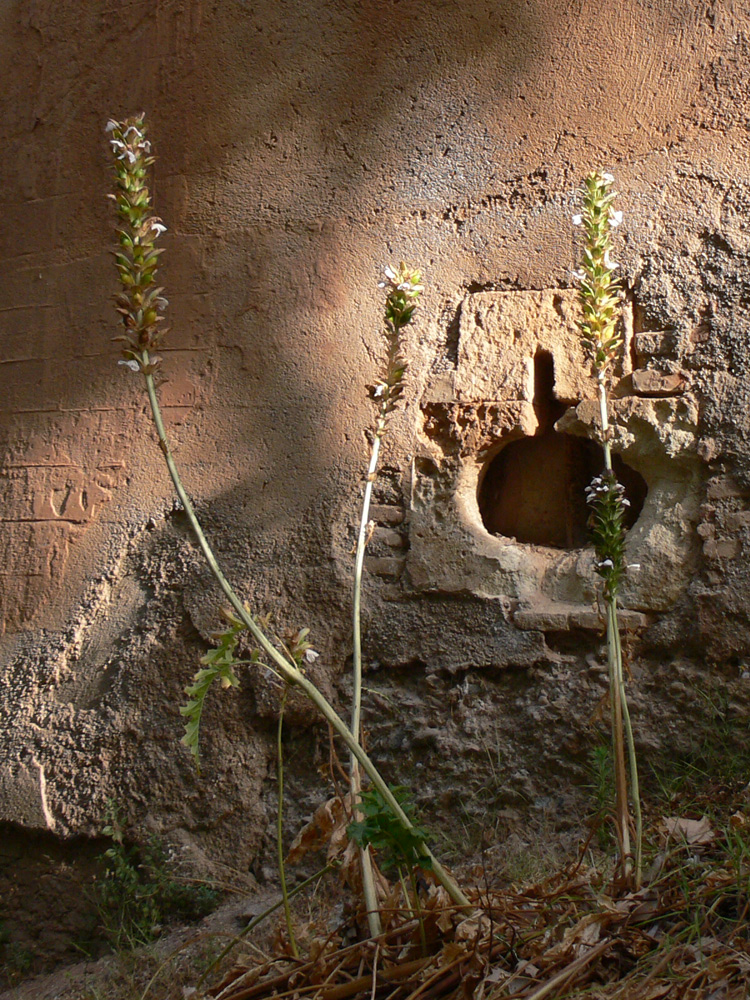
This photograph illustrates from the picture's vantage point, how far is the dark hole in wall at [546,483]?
2822mm

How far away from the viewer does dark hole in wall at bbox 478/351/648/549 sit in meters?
2.82

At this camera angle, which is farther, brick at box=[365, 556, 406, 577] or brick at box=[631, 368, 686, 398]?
brick at box=[365, 556, 406, 577]

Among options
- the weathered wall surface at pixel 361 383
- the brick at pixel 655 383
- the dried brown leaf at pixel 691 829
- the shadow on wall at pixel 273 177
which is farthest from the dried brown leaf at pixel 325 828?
the brick at pixel 655 383

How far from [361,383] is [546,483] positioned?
678 millimetres

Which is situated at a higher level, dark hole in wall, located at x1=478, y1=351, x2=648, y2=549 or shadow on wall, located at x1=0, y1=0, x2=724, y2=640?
shadow on wall, located at x1=0, y1=0, x2=724, y2=640

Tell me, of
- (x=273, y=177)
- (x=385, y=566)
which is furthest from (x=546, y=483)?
(x=273, y=177)

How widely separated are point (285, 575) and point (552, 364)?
105 cm

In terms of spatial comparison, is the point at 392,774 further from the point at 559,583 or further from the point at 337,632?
the point at 559,583

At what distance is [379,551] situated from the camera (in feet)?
9.15

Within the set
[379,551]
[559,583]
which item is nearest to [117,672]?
[379,551]

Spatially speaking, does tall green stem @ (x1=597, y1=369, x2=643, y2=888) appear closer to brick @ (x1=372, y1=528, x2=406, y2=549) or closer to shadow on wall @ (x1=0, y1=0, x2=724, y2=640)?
brick @ (x1=372, y1=528, x2=406, y2=549)

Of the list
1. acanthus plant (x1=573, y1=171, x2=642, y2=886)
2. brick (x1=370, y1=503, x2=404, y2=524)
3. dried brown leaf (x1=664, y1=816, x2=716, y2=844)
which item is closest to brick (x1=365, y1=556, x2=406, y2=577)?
brick (x1=370, y1=503, x2=404, y2=524)

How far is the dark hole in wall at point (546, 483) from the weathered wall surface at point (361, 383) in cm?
8

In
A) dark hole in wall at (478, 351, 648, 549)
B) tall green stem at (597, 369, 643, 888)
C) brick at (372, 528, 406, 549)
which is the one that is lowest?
tall green stem at (597, 369, 643, 888)
